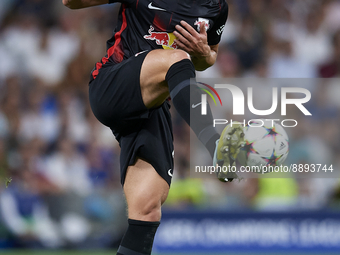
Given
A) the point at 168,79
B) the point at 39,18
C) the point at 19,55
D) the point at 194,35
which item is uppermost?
the point at 39,18

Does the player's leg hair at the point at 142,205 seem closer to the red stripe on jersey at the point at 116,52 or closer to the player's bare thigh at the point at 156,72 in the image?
the player's bare thigh at the point at 156,72

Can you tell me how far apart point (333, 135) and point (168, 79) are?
448 centimetres

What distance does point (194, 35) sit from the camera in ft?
8.55

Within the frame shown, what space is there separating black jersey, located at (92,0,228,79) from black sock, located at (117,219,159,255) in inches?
36.7

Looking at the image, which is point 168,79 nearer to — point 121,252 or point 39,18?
point 121,252

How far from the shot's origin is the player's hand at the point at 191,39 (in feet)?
8.47

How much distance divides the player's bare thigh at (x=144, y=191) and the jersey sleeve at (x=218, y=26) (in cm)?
94

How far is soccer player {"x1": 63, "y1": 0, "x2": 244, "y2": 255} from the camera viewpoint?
7.91ft

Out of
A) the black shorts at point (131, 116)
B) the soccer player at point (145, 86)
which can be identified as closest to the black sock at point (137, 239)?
the soccer player at point (145, 86)

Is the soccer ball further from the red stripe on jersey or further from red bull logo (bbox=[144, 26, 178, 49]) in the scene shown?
the red stripe on jersey

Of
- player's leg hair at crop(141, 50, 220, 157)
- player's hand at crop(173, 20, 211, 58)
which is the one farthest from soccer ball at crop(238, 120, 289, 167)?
player's hand at crop(173, 20, 211, 58)

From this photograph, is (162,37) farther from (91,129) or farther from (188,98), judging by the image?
(91,129)

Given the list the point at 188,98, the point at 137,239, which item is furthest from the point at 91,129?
the point at 188,98

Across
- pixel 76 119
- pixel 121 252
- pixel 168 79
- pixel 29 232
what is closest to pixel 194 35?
pixel 168 79
